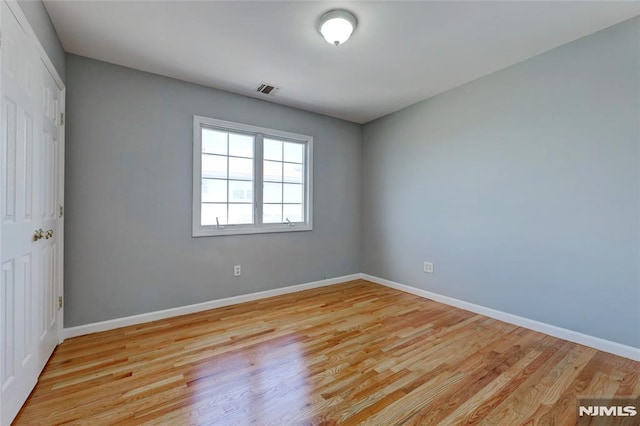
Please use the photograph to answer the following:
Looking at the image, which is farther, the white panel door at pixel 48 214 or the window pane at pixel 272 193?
the window pane at pixel 272 193

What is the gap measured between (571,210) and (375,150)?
250 cm

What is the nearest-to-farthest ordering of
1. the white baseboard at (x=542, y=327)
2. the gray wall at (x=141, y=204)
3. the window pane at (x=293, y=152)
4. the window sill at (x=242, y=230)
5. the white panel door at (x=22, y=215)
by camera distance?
1. the white panel door at (x=22, y=215)
2. the white baseboard at (x=542, y=327)
3. the gray wall at (x=141, y=204)
4. the window sill at (x=242, y=230)
5. the window pane at (x=293, y=152)

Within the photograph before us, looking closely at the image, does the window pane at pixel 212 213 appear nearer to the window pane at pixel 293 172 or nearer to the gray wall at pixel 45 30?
the window pane at pixel 293 172

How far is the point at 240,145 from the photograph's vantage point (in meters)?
3.44

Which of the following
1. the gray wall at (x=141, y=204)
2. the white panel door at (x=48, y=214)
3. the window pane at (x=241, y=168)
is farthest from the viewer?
the window pane at (x=241, y=168)

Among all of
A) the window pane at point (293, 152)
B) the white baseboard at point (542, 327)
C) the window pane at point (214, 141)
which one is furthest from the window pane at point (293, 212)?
the white baseboard at point (542, 327)

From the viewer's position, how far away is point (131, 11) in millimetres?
2004

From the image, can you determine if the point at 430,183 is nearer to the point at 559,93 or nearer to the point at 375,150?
the point at 375,150

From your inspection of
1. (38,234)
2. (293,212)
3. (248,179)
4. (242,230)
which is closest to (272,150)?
(248,179)

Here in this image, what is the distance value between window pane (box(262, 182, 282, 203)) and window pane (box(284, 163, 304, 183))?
17cm

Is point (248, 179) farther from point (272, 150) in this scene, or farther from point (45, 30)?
point (45, 30)

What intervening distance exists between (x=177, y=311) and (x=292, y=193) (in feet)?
6.46

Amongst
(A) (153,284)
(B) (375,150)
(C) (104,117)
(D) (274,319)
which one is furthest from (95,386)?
(B) (375,150)

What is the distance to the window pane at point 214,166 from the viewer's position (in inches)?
125
